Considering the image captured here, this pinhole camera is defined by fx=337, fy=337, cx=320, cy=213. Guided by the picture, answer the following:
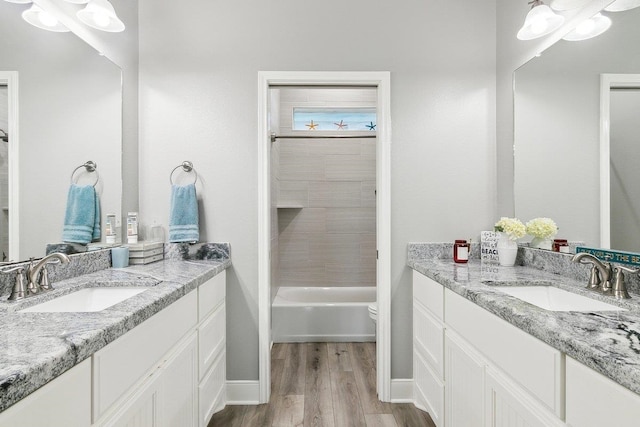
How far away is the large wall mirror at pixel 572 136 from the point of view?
131 centimetres

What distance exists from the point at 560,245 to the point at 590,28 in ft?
3.24

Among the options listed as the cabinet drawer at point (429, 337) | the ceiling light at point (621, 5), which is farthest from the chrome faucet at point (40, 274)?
the ceiling light at point (621, 5)

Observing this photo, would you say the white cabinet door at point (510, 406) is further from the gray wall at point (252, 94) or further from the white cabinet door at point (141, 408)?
the white cabinet door at point (141, 408)

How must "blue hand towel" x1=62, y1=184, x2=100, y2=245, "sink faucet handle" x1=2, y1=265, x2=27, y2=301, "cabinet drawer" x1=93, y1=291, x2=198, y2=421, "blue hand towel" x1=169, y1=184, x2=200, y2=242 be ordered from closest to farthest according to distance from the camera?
"cabinet drawer" x1=93, y1=291, x2=198, y2=421 → "sink faucet handle" x1=2, y1=265, x2=27, y2=301 → "blue hand towel" x1=62, y1=184, x2=100, y2=245 → "blue hand towel" x1=169, y1=184, x2=200, y2=242

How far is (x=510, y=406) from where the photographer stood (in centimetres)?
106

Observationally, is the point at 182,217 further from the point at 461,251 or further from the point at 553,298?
the point at 553,298

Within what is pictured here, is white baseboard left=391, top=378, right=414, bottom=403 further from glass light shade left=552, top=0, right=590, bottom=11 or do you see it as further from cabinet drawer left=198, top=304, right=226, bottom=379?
glass light shade left=552, top=0, right=590, bottom=11

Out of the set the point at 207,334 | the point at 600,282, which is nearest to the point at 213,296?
the point at 207,334

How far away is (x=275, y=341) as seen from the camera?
3.08 meters

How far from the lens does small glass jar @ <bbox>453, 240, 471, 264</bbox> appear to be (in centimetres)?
199

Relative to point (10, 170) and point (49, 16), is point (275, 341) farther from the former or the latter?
point (49, 16)

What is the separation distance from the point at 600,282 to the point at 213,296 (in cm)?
178

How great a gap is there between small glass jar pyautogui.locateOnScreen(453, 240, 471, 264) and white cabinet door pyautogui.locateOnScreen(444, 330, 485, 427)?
1.77ft

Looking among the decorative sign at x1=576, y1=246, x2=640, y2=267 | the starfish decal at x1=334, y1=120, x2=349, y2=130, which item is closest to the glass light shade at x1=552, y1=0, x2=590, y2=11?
the decorative sign at x1=576, y1=246, x2=640, y2=267
